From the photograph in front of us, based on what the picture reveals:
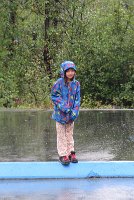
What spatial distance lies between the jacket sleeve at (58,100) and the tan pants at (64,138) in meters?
0.30

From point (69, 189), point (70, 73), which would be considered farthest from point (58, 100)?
point (69, 189)

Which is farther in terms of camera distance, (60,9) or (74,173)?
(60,9)

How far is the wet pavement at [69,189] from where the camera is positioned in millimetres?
6438

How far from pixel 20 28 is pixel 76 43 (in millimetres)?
6972

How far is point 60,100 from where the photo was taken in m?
7.74

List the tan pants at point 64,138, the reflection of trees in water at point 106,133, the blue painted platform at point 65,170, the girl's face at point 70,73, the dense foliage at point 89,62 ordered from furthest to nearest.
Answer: the dense foliage at point 89,62, the reflection of trees in water at point 106,133, the tan pants at point 64,138, the girl's face at point 70,73, the blue painted platform at point 65,170

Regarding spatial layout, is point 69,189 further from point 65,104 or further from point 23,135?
point 23,135

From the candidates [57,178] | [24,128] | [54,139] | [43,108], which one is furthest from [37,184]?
[43,108]

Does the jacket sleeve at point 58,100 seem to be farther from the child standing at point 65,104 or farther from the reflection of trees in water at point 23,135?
the reflection of trees in water at point 23,135

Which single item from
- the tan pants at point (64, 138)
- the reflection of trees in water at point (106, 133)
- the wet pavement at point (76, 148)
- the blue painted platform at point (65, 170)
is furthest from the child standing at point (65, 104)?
the reflection of trees in water at point (106, 133)

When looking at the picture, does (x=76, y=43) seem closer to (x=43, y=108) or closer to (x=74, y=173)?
(x=43, y=108)

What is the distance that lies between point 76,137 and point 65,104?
14.8ft

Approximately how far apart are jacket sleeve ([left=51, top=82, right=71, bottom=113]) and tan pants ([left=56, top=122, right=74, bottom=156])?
0.98 ft

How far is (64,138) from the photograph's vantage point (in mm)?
7910
